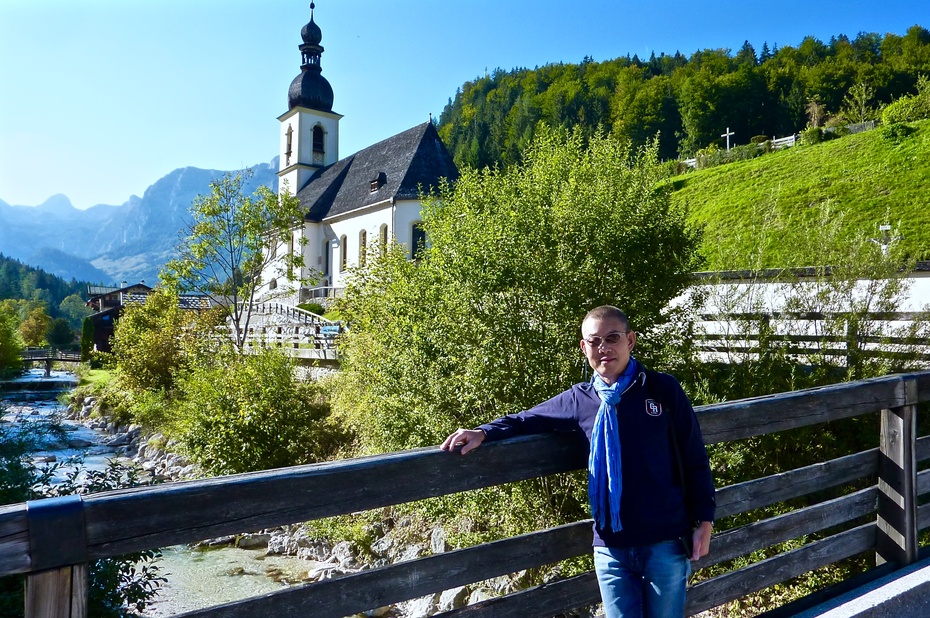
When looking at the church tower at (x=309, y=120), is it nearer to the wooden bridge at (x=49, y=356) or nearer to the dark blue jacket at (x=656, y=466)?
the wooden bridge at (x=49, y=356)

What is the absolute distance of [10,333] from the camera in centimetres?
4875

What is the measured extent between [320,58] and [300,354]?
37.2 m

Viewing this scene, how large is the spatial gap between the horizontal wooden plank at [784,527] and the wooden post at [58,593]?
2.46 meters

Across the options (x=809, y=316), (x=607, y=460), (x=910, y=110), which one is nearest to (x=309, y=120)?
(x=910, y=110)

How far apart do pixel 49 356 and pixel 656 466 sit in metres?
70.1

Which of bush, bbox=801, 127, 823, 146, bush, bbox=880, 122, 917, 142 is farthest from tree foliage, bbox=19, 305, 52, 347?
bush, bbox=880, 122, 917, 142

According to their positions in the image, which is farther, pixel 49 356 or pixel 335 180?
pixel 49 356

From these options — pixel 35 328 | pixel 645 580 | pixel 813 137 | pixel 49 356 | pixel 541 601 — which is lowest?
pixel 49 356

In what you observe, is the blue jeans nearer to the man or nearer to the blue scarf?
the man

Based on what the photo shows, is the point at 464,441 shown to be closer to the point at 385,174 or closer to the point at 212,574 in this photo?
the point at 212,574

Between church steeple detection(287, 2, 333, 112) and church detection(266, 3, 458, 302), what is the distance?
2.9 inches

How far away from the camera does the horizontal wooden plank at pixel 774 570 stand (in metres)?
3.22

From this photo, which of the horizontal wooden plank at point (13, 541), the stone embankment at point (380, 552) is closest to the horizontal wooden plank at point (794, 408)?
the horizontal wooden plank at point (13, 541)

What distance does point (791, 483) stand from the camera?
3.58 metres
